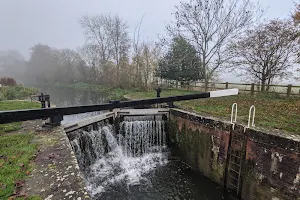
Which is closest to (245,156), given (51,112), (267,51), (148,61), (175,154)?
(175,154)

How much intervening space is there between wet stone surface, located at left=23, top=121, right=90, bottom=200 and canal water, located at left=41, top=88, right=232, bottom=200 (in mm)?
1735

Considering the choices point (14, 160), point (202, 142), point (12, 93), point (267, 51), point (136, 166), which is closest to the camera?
point (14, 160)

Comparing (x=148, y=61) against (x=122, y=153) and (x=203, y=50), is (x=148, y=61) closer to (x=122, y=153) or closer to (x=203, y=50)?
(x=203, y=50)

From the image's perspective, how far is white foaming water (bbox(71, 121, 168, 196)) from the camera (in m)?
5.37

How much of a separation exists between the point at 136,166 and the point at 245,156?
3.89 metres

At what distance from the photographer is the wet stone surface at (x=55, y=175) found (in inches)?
88.2

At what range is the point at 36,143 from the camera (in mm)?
3914

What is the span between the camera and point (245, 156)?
451 cm

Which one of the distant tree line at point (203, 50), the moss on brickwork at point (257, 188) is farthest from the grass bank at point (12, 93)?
the moss on brickwork at point (257, 188)

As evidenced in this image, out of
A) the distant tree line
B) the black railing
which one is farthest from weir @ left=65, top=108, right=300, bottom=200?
the distant tree line

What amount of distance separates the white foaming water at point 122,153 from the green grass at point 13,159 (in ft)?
5.16

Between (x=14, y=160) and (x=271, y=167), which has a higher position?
(x=14, y=160)

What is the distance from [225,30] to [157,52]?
8.11 m

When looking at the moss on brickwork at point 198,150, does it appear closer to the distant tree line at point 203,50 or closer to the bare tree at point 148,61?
the distant tree line at point 203,50
